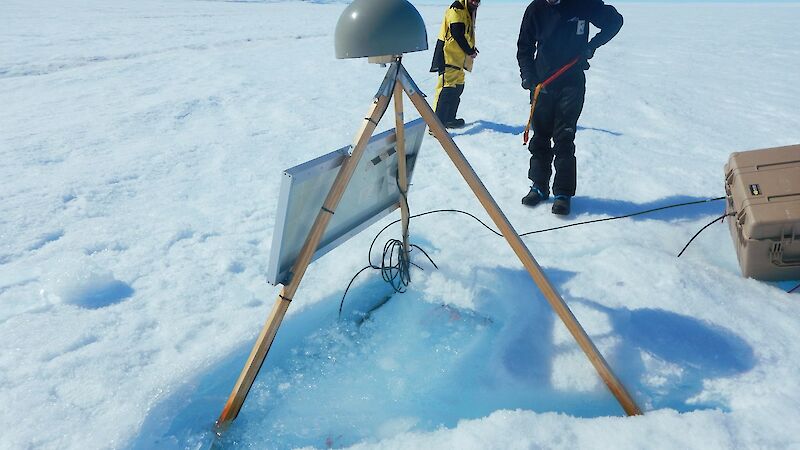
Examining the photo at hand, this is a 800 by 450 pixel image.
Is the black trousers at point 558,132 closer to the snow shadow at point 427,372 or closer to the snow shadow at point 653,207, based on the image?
the snow shadow at point 653,207

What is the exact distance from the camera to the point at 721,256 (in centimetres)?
309

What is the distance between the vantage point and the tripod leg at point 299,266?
192 cm

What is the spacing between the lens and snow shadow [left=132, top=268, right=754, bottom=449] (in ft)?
6.75

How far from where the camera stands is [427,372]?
2342mm

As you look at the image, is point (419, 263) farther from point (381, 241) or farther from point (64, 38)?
point (64, 38)

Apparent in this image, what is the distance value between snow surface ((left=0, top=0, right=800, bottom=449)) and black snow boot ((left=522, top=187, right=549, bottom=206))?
0.11 metres

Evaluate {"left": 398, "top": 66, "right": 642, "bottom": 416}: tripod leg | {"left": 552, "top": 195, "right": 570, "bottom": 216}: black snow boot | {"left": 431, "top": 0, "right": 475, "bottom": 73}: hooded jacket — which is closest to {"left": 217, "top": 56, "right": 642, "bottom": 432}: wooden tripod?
{"left": 398, "top": 66, "right": 642, "bottom": 416}: tripod leg

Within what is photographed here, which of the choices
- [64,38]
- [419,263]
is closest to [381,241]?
[419,263]

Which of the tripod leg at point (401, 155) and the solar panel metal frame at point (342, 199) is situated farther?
the tripod leg at point (401, 155)

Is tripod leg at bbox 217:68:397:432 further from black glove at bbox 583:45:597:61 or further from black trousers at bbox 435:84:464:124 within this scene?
black trousers at bbox 435:84:464:124

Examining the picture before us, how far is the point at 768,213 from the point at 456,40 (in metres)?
3.90

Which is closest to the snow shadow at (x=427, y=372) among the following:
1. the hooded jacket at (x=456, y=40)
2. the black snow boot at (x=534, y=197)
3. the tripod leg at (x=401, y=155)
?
the tripod leg at (x=401, y=155)

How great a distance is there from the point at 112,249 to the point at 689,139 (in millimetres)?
5840

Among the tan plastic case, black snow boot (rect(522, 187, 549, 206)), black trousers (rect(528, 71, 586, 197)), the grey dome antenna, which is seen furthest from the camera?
black snow boot (rect(522, 187, 549, 206))
